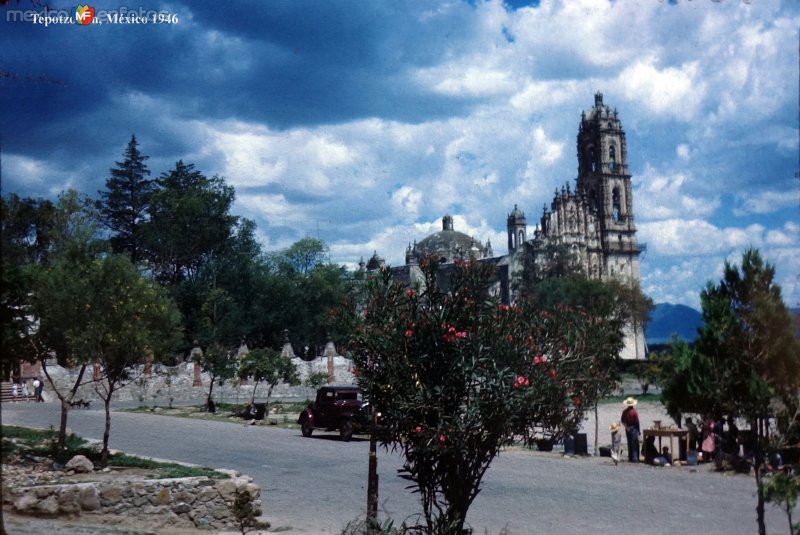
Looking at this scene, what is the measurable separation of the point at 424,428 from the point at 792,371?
11.2 ft

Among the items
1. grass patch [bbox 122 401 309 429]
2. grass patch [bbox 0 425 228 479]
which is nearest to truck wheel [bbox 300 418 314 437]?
grass patch [bbox 122 401 309 429]

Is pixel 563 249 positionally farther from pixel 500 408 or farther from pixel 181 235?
→ pixel 500 408

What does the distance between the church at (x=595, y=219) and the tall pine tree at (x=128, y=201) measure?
25293mm

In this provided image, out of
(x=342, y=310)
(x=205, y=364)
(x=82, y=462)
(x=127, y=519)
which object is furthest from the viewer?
(x=205, y=364)

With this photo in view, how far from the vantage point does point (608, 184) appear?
287 ft

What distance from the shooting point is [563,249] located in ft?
240

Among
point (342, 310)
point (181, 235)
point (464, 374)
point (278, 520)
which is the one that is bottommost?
point (278, 520)

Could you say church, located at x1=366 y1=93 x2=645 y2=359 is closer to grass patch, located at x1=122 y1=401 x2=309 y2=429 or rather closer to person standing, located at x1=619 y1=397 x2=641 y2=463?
grass patch, located at x1=122 y1=401 x2=309 y2=429

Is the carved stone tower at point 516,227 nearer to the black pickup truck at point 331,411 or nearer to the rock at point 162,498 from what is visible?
the black pickup truck at point 331,411

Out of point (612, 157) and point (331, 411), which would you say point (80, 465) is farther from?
point (612, 157)

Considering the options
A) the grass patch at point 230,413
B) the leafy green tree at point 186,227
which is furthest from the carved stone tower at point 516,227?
the grass patch at point 230,413

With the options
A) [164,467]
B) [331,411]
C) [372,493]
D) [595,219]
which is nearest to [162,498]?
[164,467]

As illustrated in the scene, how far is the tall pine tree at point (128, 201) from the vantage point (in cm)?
6181

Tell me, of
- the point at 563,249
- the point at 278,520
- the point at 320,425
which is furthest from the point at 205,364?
the point at 563,249
